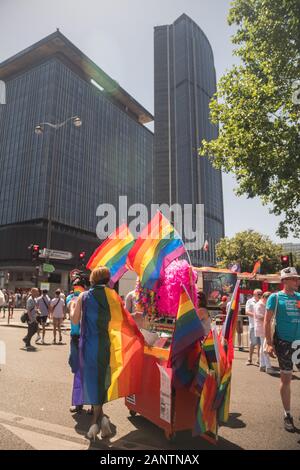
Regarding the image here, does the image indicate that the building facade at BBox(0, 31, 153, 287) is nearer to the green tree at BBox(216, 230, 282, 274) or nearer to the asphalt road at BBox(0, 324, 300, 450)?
the green tree at BBox(216, 230, 282, 274)

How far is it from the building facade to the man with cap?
52.6 metres

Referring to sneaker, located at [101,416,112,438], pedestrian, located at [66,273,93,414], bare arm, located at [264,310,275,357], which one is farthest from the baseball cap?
sneaker, located at [101,416,112,438]

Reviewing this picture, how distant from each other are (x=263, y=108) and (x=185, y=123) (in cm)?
10926

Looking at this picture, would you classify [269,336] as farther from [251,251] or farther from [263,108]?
[251,251]

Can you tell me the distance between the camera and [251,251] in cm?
4769

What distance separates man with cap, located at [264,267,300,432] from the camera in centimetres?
467

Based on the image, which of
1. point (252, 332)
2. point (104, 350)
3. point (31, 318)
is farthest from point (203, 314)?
point (31, 318)

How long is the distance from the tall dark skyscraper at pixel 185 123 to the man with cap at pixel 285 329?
10547cm

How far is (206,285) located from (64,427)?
71.1 feet

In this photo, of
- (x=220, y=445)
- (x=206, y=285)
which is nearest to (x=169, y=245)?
(x=220, y=445)

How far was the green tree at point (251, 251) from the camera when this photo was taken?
155ft

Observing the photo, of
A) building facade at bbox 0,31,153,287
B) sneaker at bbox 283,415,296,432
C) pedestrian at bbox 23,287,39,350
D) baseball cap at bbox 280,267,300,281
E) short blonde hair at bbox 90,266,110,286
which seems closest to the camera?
short blonde hair at bbox 90,266,110,286

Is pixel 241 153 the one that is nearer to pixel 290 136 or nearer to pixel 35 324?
pixel 290 136

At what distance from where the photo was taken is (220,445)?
12.8 ft
